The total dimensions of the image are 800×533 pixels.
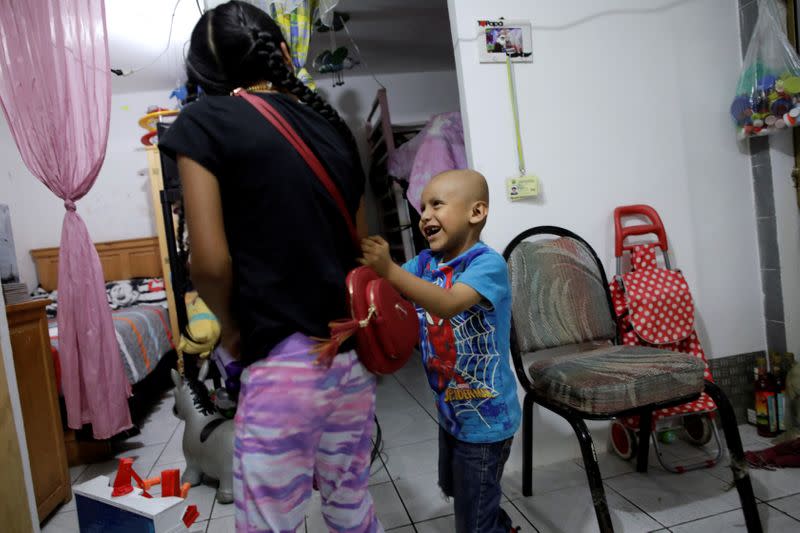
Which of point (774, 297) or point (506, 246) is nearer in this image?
point (506, 246)

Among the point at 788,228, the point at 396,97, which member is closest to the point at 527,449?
the point at 788,228

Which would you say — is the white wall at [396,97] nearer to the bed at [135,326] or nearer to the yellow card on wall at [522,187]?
the bed at [135,326]

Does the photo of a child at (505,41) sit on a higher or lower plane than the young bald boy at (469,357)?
higher

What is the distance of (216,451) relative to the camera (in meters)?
1.87

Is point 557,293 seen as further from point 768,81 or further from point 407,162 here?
point 407,162

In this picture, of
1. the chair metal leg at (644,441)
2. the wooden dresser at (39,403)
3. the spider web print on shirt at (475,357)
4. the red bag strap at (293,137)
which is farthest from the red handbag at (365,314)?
the wooden dresser at (39,403)

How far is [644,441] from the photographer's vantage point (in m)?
1.68

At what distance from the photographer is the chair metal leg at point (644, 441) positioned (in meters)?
1.65

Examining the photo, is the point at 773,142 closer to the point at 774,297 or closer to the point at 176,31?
the point at 774,297

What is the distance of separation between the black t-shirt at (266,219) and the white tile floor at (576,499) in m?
1.13

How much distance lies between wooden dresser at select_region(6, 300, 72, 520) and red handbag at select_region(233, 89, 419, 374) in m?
1.72

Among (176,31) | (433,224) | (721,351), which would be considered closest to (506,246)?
(433,224)

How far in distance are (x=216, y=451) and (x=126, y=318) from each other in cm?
178

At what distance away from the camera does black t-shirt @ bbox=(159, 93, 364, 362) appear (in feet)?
2.27
